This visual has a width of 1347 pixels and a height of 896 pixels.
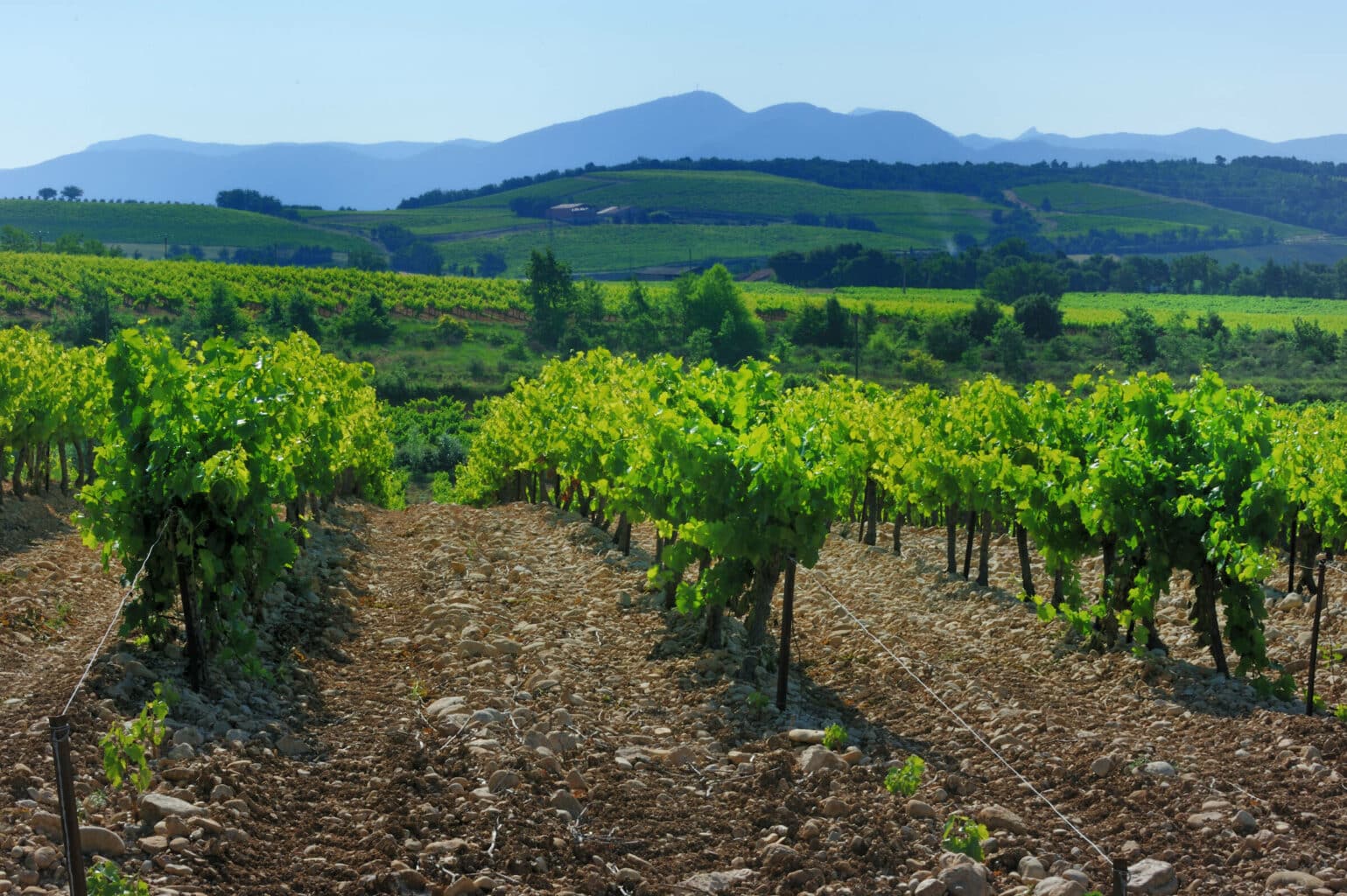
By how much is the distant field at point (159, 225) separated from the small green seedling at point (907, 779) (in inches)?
6472

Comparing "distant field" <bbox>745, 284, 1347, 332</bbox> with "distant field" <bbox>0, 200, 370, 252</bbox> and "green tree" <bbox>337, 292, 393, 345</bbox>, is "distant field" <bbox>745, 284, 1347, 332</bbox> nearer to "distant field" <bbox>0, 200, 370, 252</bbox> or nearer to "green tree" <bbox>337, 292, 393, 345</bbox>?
"green tree" <bbox>337, 292, 393, 345</bbox>

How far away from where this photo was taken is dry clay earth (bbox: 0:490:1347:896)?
7609 millimetres

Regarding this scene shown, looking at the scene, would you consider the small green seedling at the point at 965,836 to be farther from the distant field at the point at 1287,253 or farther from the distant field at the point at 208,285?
the distant field at the point at 1287,253

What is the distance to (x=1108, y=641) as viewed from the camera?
541 inches

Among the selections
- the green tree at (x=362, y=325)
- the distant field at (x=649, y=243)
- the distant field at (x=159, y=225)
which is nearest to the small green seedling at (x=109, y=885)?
the green tree at (x=362, y=325)

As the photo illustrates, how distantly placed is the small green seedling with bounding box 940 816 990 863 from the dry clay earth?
14 cm

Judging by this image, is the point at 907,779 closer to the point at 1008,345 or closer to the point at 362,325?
the point at 362,325

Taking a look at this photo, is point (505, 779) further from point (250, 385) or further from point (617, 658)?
point (250, 385)

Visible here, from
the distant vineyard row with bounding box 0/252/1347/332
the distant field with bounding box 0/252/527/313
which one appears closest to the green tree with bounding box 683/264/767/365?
the distant vineyard row with bounding box 0/252/1347/332

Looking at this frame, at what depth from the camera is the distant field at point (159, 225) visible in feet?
522

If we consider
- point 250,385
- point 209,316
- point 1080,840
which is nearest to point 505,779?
point 1080,840

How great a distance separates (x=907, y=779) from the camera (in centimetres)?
930

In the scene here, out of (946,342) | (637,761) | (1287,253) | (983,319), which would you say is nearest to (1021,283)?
(983,319)

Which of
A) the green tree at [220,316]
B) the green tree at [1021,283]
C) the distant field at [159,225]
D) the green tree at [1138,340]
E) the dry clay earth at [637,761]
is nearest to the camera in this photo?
the dry clay earth at [637,761]
